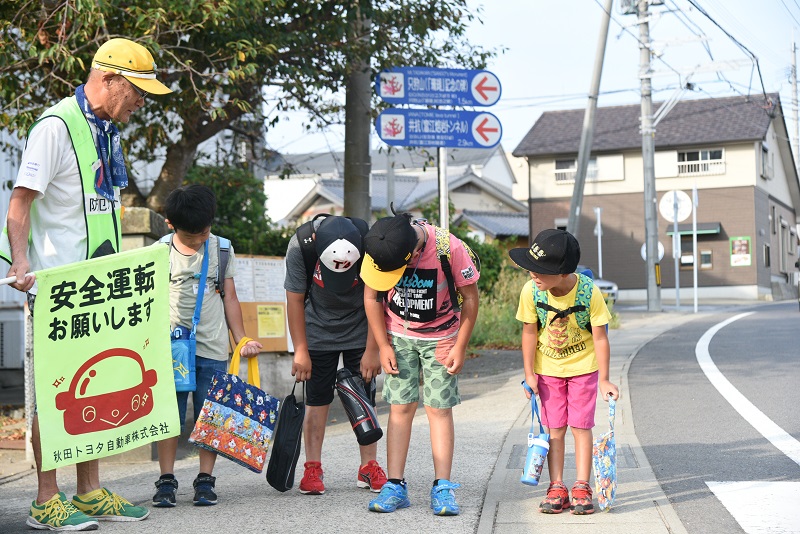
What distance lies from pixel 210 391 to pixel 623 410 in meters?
4.47

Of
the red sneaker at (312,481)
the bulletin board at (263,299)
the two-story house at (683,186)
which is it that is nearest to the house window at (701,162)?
the two-story house at (683,186)

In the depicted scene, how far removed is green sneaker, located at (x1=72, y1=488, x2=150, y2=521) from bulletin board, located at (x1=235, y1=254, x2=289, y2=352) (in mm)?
4019

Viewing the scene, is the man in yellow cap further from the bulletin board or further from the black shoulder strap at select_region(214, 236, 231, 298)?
the bulletin board

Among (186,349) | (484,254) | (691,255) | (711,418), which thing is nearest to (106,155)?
(186,349)

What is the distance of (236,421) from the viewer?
5.10 meters

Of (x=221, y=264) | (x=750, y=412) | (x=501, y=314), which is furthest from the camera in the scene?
(x=501, y=314)

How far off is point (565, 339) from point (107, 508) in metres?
2.45

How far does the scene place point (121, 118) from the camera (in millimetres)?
4758

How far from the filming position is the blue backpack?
4945 millimetres

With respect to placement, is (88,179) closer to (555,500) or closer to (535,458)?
(535,458)

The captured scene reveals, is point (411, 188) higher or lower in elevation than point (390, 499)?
higher

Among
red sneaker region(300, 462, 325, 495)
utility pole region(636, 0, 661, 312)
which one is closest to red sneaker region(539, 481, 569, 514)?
red sneaker region(300, 462, 325, 495)

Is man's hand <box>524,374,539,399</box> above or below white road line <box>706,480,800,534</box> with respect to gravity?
above

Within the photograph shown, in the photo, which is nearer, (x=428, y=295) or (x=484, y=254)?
(x=428, y=295)
